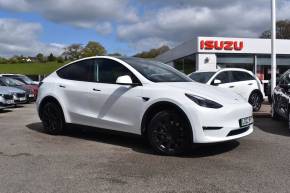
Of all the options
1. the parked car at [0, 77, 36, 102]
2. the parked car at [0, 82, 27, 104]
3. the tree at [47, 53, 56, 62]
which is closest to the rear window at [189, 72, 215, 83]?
the parked car at [0, 82, 27, 104]

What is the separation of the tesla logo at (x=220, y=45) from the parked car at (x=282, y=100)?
51.7 feet

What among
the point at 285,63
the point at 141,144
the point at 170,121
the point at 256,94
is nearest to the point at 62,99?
the point at 141,144

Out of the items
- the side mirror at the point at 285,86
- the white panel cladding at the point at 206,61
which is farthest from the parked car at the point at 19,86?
the side mirror at the point at 285,86

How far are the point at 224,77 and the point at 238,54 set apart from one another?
14049mm

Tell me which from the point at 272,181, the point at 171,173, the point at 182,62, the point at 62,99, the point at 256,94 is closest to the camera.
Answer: the point at 272,181

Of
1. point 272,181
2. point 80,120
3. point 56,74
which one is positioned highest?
point 56,74

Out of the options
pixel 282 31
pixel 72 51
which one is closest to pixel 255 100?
pixel 282 31

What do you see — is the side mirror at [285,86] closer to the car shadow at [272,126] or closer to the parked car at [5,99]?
the car shadow at [272,126]

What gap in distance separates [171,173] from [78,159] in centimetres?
164

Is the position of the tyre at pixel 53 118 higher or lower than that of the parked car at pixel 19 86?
lower

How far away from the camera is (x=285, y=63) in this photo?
28.5 m

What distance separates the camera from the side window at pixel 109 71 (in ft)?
25.4

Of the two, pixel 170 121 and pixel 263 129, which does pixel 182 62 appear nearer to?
pixel 263 129

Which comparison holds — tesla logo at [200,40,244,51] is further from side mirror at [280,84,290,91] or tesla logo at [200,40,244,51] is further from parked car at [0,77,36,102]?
side mirror at [280,84,290,91]
